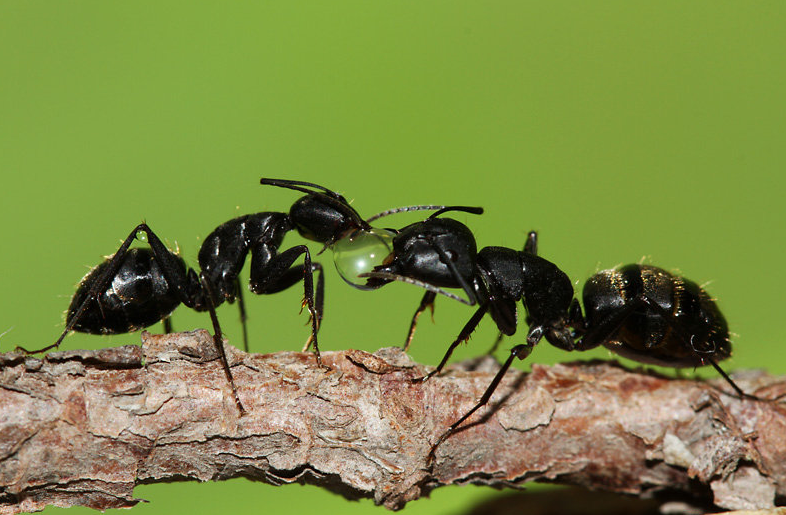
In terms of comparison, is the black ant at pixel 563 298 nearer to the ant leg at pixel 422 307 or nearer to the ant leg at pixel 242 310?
the ant leg at pixel 422 307

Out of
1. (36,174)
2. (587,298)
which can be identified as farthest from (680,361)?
(36,174)

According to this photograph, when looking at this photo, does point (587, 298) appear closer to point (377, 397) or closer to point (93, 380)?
point (377, 397)

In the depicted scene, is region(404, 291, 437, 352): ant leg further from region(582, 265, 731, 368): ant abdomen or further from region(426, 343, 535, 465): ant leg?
region(582, 265, 731, 368): ant abdomen

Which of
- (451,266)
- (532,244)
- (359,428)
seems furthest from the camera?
(532,244)

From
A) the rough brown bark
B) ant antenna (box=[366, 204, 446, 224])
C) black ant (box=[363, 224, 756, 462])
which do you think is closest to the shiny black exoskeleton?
ant antenna (box=[366, 204, 446, 224])

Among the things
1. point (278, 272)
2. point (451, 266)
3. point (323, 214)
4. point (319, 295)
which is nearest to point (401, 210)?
point (323, 214)

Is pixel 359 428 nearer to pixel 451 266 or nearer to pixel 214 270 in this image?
pixel 451 266
